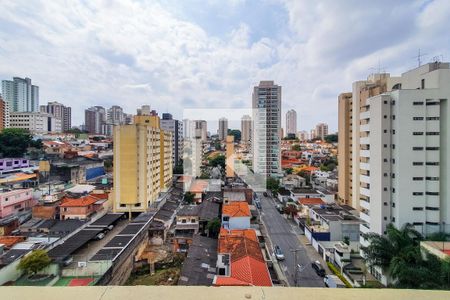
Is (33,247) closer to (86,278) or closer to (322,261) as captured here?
(86,278)

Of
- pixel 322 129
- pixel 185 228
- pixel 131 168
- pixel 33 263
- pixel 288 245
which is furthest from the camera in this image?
pixel 322 129

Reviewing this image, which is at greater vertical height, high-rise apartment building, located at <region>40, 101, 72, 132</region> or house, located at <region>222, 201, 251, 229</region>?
high-rise apartment building, located at <region>40, 101, 72, 132</region>

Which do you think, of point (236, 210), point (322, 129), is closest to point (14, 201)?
Result: point (236, 210)

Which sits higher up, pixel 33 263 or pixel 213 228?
pixel 33 263

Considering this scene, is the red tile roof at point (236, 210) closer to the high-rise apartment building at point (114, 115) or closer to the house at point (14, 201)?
the house at point (14, 201)

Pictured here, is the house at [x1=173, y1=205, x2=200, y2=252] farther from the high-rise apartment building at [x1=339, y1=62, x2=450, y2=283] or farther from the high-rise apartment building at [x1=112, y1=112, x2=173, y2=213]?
the high-rise apartment building at [x1=339, y1=62, x2=450, y2=283]

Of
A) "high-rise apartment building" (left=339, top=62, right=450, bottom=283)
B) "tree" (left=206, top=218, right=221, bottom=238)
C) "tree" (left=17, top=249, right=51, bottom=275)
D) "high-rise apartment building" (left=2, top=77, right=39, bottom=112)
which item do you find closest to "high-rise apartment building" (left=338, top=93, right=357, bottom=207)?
"high-rise apartment building" (left=339, top=62, right=450, bottom=283)

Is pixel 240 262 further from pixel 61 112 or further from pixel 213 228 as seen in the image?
pixel 61 112
